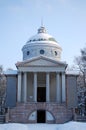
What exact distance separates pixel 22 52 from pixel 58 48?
22.5ft

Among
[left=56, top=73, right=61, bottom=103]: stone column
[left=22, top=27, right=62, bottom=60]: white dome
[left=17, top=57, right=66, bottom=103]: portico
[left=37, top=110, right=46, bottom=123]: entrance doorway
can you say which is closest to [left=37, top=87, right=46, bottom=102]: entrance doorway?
[left=17, top=57, right=66, bottom=103]: portico

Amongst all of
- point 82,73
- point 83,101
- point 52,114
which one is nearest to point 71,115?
point 52,114

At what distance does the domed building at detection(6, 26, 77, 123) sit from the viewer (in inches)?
1500

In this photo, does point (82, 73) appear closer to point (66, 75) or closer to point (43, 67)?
point (66, 75)

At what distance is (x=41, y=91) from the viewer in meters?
45.3

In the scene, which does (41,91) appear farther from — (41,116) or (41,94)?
(41,116)

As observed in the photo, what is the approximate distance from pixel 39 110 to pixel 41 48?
16.7 meters

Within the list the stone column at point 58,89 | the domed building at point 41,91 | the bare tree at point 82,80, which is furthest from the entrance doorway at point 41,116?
the bare tree at point 82,80

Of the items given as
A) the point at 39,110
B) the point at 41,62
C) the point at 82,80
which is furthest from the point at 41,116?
the point at 82,80

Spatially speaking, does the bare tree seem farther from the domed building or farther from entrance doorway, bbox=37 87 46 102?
entrance doorway, bbox=37 87 46 102

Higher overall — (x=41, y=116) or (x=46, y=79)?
(x=46, y=79)

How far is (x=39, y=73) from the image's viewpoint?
44.1 metres

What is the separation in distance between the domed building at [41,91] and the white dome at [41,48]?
844 cm

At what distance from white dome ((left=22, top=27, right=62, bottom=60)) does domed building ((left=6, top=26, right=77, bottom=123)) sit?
844cm
